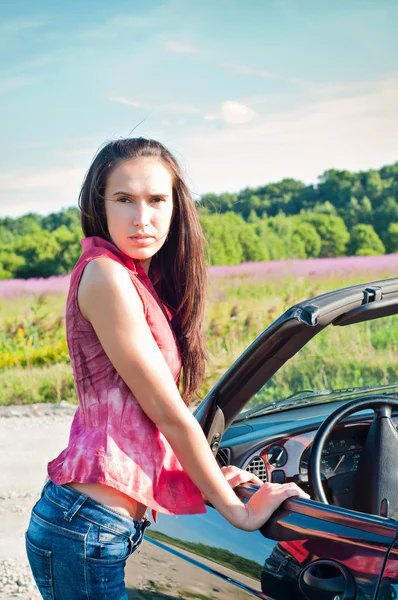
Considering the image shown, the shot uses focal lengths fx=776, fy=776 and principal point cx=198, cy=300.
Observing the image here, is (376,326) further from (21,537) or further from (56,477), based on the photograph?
(21,537)

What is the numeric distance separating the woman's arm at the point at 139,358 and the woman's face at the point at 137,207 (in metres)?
0.14

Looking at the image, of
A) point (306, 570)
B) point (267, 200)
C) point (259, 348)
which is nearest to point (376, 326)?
point (259, 348)

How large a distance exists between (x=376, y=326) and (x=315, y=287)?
6.25 metres

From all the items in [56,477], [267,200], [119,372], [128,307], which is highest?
[267,200]

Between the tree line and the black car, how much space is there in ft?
34.7

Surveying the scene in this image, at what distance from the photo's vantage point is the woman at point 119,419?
1.69 m

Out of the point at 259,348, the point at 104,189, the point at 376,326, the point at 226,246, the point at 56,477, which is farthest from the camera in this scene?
the point at 226,246

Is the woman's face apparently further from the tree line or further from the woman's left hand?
the tree line

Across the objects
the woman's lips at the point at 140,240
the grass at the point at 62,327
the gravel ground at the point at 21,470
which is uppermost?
the woman's lips at the point at 140,240

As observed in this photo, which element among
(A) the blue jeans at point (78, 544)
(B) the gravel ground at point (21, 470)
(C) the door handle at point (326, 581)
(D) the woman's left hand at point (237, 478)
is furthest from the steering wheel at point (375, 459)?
(B) the gravel ground at point (21, 470)

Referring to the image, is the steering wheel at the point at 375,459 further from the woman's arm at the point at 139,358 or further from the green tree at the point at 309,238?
the green tree at the point at 309,238

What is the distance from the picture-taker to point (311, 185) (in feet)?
56.2

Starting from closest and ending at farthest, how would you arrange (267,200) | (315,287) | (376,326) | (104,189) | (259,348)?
(104,189)
(259,348)
(376,326)
(315,287)
(267,200)

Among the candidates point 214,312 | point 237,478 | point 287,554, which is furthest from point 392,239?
point 287,554
